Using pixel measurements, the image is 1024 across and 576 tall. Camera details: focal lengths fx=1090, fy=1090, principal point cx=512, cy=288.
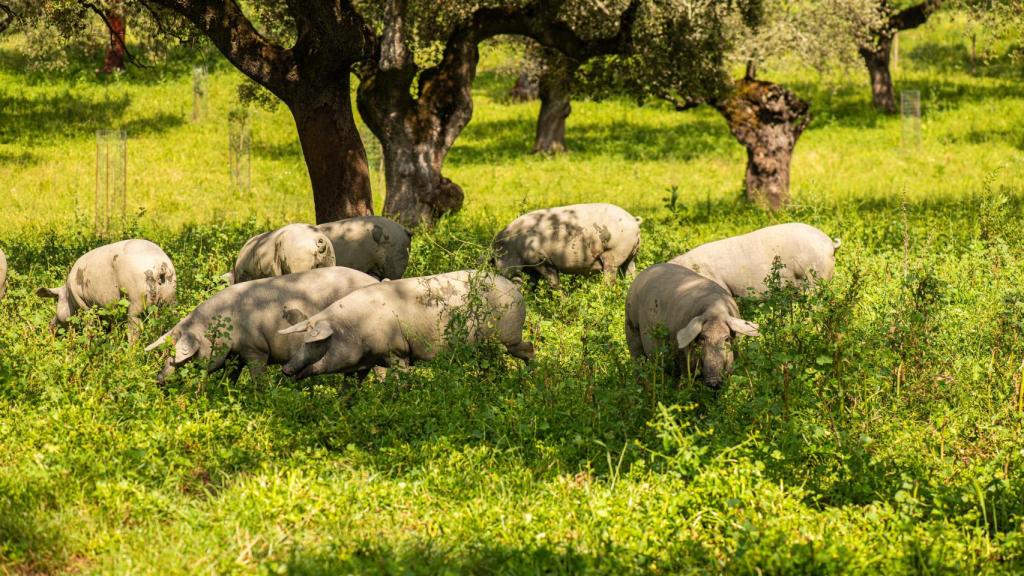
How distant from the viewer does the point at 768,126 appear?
18844mm

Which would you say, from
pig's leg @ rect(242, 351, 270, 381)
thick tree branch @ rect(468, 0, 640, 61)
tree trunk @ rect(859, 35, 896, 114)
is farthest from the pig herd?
tree trunk @ rect(859, 35, 896, 114)

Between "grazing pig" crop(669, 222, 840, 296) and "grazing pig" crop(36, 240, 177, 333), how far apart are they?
5227 mm

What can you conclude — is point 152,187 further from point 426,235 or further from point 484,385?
point 484,385

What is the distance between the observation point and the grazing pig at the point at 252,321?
9.28m

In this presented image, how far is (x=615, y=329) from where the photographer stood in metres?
11.1

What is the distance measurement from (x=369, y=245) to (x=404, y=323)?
3.18 meters

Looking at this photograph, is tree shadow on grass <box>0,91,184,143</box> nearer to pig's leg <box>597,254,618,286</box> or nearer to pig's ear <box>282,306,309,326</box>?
pig's leg <box>597,254,618,286</box>

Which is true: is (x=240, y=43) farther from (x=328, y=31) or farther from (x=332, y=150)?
(x=332, y=150)

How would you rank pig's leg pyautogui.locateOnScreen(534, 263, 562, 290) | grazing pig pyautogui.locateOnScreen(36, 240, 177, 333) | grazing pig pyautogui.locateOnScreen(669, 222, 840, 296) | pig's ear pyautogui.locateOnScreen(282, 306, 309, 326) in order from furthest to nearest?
pig's leg pyautogui.locateOnScreen(534, 263, 562, 290)
grazing pig pyautogui.locateOnScreen(669, 222, 840, 296)
grazing pig pyautogui.locateOnScreen(36, 240, 177, 333)
pig's ear pyautogui.locateOnScreen(282, 306, 309, 326)

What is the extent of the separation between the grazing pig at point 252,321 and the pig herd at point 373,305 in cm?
1

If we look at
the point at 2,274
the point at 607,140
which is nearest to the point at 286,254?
the point at 2,274

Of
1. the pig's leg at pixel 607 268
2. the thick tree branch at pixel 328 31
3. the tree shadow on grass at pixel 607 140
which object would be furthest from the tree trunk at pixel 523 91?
the pig's leg at pixel 607 268

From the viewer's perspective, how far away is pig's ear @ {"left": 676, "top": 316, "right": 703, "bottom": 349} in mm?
8211

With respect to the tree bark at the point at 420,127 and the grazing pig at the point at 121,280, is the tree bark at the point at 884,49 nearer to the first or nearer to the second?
the tree bark at the point at 420,127
